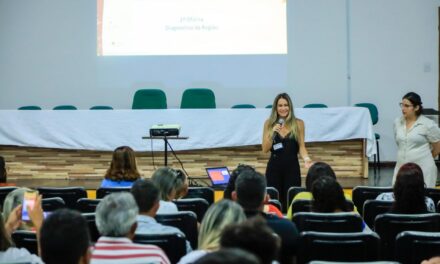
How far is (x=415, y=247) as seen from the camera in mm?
3154

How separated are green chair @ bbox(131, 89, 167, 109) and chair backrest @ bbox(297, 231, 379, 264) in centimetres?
621

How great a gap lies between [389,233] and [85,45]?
7931 mm

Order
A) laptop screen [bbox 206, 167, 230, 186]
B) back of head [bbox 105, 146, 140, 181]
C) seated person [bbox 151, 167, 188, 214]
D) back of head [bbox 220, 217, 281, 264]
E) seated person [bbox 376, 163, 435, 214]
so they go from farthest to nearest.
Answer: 1. laptop screen [bbox 206, 167, 230, 186]
2. back of head [bbox 105, 146, 140, 181]
3. seated person [bbox 151, 167, 188, 214]
4. seated person [bbox 376, 163, 435, 214]
5. back of head [bbox 220, 217, 281, 264]

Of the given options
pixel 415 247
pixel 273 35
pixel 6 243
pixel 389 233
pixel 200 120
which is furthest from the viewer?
pixel 273 35

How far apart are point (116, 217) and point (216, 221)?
Answer: 49 cm

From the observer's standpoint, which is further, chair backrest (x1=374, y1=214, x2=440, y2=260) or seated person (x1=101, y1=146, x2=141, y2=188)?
seated person (x1=101, y1=146, x2=141, y2=188)

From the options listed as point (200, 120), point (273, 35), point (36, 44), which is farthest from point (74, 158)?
point (273, 35)

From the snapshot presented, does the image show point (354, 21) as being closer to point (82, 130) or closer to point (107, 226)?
point (82, 130)

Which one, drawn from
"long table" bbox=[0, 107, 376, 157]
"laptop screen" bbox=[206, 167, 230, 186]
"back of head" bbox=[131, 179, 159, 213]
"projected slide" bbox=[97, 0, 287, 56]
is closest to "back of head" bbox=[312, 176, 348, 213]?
"back of head" bbox=[131, 179, 159, 213]

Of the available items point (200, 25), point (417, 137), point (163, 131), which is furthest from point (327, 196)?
point (200, 25)

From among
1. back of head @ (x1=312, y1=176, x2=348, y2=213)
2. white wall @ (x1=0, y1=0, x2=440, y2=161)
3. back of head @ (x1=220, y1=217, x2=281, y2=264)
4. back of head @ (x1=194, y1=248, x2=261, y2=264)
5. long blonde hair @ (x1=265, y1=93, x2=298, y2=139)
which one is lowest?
back of head @ (x1=312, y1=176, x2=348, y2=213)

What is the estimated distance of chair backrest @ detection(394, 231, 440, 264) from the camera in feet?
10.2

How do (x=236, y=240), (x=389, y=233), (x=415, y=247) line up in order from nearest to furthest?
(x=236, y=240) → (x=415, y=247) → (x=389, y=233)

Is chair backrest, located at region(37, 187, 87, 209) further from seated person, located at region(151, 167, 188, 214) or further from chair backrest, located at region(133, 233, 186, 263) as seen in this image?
chair backrest, located at region(133, 233, 186, 263)
